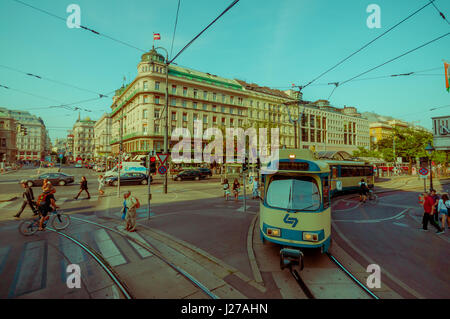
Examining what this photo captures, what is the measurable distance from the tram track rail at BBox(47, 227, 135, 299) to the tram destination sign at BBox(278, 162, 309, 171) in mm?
4740

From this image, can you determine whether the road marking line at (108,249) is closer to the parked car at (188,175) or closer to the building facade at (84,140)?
the parked car at (188,175)

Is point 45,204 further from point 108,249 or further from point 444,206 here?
point 444,206

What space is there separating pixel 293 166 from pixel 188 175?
90.2 feet

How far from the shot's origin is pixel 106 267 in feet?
18.4

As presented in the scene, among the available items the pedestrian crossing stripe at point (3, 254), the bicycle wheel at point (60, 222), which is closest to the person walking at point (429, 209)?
the pedestrian crossing stripe at point (3, 254)

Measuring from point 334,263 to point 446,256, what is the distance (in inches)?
150

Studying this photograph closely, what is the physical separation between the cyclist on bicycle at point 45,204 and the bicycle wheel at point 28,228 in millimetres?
173

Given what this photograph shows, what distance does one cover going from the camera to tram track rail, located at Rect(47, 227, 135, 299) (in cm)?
460

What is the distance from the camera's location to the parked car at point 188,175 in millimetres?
32062

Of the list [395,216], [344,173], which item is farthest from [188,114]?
[395,216]

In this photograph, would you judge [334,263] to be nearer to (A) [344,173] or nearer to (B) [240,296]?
(B) [240,296]

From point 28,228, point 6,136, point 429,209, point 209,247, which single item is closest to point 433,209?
point 429,209

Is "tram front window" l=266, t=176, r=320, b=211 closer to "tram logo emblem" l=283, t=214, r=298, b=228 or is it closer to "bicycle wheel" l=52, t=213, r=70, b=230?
"tram logo emblem" l=283, t=214, r=298, b=228
